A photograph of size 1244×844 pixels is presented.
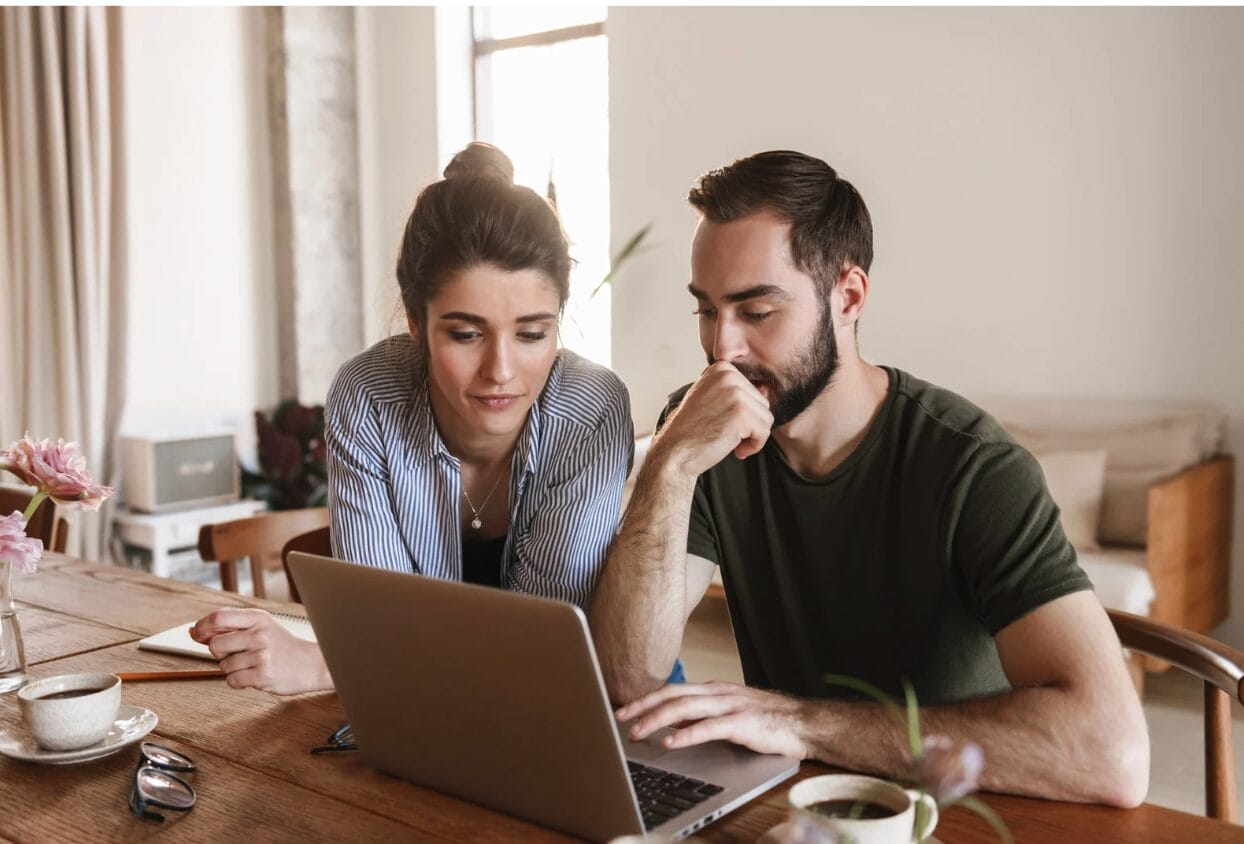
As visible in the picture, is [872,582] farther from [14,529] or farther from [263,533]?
[263,533]

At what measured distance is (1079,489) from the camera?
133 inches

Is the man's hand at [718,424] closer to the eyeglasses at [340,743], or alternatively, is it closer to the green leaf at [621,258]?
the green leaf at [621,258]

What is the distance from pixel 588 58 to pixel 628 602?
404cm

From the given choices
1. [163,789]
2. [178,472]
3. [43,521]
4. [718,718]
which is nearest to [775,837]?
[718,718]

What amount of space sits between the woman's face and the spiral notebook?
36cm

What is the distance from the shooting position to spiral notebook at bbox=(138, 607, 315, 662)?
58.6 inches

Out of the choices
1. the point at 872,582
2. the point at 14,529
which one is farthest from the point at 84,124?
the point at 872,582

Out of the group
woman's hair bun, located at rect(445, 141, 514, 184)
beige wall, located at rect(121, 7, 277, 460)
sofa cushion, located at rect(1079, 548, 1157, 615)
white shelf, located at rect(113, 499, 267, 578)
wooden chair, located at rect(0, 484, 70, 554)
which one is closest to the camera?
woman's hair bun, located at rect(445, 141, 514, 184)

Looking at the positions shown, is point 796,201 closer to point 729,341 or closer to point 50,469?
point 729,341

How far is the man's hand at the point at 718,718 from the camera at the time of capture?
41.5 inches

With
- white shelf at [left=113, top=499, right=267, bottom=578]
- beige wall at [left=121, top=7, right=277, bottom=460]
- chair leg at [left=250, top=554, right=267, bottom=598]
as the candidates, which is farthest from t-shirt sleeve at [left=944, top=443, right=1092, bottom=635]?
beige wall at [left=121, top=7, right=277, bottom=460]

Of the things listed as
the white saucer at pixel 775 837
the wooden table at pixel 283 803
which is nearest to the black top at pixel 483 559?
the wooden table at pixel 283 803

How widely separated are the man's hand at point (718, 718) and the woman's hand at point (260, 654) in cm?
43

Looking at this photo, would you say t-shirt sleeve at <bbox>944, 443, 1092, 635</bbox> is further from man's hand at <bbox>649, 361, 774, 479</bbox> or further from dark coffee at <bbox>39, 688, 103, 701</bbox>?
dark coffee at <bbox>39, 688, 103, 701</bbox>
